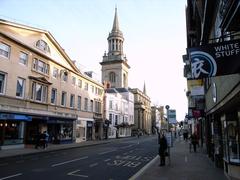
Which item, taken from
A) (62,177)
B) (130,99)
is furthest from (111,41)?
(62,177)

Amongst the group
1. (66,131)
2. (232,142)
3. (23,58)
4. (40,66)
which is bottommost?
(66,131)

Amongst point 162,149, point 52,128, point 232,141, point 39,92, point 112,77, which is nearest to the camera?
point 232,141

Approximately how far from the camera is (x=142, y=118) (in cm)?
9456

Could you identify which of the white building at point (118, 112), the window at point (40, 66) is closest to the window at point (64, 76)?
the window at point (40, 66)

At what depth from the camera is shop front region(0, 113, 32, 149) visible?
23.6 metres

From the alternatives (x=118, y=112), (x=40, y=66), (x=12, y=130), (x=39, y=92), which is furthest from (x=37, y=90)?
(x=118, y=112)

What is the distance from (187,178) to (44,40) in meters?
26.1

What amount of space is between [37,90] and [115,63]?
5799cm

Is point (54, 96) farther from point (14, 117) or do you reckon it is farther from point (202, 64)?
point (202, 64)

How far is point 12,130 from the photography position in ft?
82.5

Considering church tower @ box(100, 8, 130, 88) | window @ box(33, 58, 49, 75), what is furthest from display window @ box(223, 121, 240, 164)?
church tower @ box(100, 8, 130, 88)

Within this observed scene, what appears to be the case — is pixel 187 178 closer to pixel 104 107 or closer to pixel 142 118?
pixel 104 107

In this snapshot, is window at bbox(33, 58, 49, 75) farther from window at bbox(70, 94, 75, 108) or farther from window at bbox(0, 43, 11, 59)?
window at bbox(70, 94, 75, 108)

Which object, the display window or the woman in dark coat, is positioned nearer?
the display window
